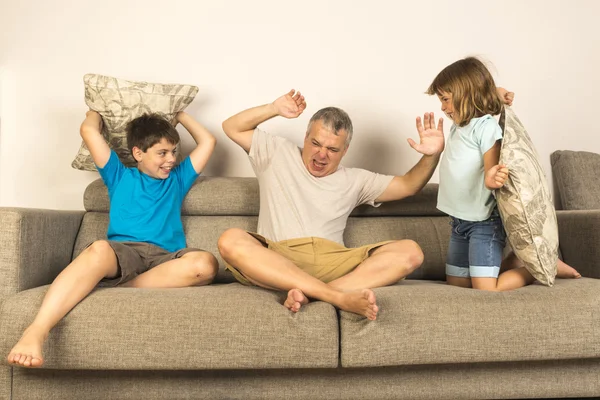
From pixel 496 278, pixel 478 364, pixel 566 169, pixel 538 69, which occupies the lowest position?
pixel 478 364

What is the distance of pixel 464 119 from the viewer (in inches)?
85.1

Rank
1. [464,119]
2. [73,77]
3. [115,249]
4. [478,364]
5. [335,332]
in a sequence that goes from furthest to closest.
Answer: [73,77]
[464,119]
[115,249]
[478,364]
[335,332]

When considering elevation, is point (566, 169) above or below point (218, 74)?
below

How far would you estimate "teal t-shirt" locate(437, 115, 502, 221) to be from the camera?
2.09m

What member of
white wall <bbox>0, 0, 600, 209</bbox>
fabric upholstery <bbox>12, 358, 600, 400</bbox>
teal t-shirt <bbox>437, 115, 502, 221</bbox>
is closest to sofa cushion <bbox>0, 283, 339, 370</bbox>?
fabric upholstery <bbox>12, 358, 600, 400</bbox>

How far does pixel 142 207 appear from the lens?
2.32 meters

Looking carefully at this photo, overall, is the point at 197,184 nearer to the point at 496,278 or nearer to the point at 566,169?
→ the point at 496,278

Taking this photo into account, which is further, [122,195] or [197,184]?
[197,184]

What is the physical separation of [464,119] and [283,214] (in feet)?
2.36

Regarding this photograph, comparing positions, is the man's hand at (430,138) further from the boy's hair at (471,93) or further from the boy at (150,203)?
the boy at (150,203)

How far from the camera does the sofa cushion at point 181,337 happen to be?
5.33 feet

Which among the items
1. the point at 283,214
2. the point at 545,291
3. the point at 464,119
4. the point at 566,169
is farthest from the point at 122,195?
the point at 566,169

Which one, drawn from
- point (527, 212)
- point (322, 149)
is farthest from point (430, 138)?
point (527, 212)

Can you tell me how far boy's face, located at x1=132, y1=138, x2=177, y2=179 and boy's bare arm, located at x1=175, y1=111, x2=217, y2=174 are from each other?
129 millimetres
